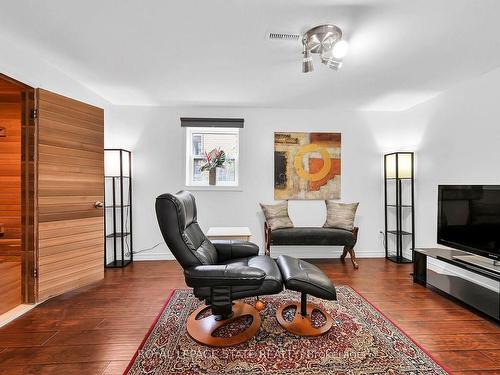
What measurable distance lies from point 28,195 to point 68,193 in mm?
314

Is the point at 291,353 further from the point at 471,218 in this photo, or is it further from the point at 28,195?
the point at 28,195

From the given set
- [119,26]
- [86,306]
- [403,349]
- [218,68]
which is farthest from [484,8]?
[86,306]

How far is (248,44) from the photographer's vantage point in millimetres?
2064

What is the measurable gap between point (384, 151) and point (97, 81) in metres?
4.00

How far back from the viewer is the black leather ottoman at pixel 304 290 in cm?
172

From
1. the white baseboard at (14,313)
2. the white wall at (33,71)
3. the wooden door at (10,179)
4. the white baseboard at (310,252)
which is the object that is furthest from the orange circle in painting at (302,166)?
the wooden door at (10,179)

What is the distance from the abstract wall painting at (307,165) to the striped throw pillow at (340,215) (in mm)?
269

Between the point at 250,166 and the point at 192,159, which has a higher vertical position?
the point at 192,159

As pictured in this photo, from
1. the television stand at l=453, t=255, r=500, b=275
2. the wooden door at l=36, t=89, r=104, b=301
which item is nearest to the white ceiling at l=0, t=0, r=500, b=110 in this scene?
the wooden door at l=36, t=89, r=104, b=301

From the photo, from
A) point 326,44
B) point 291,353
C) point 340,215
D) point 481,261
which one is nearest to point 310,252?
point 340,215

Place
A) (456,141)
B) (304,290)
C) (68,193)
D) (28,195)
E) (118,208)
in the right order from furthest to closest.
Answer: (118,208)
(456,141)
(68,193)
(28,195)
(304,290)

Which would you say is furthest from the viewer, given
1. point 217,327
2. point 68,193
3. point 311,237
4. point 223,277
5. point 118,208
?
point 118,208

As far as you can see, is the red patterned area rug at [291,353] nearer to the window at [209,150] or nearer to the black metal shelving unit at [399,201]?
the black metal shelving unit at [399,201]

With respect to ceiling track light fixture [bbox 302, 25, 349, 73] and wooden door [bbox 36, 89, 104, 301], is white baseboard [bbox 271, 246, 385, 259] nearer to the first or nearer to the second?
wooden door [bbox 36, 89, 104, 301]
